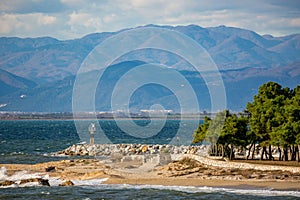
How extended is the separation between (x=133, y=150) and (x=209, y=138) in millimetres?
29600

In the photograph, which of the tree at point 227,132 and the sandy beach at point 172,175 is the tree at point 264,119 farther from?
the sandy beach at point 172,175

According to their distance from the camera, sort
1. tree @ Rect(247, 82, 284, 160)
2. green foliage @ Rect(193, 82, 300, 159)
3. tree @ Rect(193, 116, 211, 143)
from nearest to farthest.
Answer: green foliage @ Rect(193, 82, 300, 159), tree @ Rect(247, 82, 284, 160), tree @ Rect(193, 116, 211, 143)

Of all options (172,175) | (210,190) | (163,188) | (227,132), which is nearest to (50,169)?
(172,175)

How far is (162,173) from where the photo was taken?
2066 inches

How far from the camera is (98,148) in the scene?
3524 inches

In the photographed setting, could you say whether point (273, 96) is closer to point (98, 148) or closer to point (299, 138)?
point (299, 138)

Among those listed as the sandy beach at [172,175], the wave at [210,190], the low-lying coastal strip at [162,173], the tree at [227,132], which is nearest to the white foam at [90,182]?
the low-lying coastal strip at [162,173]

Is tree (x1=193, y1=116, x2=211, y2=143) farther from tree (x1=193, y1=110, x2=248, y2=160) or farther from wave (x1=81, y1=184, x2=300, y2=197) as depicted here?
wave (x1=81, y1=184, x2=300, y2=197)

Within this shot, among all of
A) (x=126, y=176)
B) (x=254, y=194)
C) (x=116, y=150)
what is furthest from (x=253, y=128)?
(x=116, y=150)

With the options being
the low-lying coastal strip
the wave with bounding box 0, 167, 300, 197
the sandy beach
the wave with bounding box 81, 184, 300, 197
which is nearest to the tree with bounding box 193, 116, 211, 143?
the low-lying coastal strip

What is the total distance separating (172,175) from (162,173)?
67.6 inches

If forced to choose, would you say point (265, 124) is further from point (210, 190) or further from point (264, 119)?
point (210, 190)

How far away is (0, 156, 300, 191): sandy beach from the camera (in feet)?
149

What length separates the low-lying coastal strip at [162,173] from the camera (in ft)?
152
